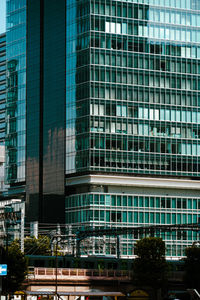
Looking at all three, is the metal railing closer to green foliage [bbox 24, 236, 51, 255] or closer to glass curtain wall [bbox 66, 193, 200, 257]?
green foliage [bbox 24, 236, 51, 255]

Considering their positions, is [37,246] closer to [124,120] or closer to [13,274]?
[124,120]

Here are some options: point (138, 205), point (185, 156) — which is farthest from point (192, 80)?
point (138, 205)

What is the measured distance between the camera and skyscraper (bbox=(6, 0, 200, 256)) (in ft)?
547

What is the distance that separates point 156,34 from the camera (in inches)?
6791

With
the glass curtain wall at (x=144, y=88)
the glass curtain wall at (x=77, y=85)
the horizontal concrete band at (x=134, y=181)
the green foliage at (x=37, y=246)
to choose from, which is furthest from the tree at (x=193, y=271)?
the glass curtain wall at (x=77, y=85)

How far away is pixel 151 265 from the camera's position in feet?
384

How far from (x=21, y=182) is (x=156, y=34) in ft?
156

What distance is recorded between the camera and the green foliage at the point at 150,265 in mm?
Result: 116375

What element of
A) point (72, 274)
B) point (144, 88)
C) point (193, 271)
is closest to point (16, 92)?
point (144, 88)

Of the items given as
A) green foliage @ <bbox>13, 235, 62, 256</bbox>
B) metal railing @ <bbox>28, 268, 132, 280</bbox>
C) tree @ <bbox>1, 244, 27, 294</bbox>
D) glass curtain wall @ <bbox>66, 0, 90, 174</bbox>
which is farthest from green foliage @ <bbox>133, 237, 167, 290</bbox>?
glass curtain wall @ <bbox>66, 0, 90, 174</bbox>

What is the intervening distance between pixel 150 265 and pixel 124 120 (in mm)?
56119

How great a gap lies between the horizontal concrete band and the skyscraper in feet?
0.69

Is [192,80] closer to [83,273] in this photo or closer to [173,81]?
[173,81]

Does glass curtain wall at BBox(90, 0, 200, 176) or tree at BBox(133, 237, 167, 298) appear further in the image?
glass curtain wall at BBox(90, 0, 200, 176)
